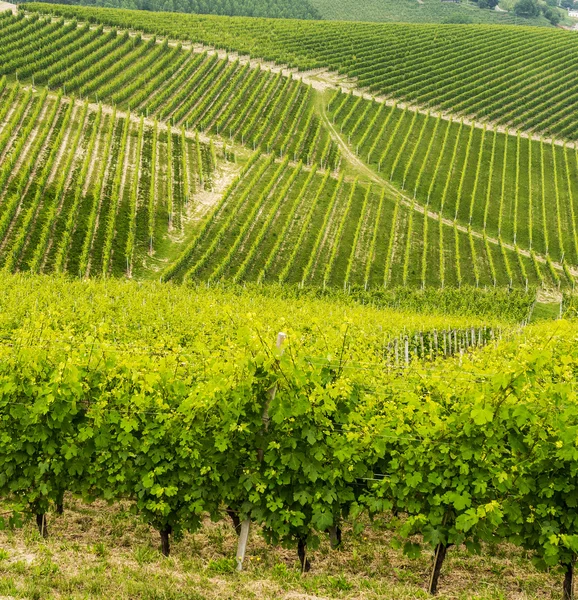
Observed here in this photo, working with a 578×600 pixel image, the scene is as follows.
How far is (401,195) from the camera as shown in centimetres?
5472

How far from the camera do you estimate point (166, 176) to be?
1923 inches

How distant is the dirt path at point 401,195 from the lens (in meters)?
49.7

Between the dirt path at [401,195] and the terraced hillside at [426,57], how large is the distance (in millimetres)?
16505

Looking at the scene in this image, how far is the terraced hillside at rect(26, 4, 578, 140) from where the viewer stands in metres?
75.2

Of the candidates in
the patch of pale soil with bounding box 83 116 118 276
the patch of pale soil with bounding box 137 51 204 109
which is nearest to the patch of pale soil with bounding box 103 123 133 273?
the patch of pale soil with bounding box 83 116 118 276

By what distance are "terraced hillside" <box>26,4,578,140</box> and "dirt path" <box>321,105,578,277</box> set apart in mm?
16505

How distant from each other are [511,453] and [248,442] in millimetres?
3587

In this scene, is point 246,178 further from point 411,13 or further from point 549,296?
point 411,13

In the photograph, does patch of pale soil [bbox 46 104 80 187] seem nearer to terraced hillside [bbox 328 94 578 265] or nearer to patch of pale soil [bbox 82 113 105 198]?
A: patch of pale soil [bbox 82 113 105 198]


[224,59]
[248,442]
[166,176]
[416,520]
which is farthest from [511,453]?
[224,59]

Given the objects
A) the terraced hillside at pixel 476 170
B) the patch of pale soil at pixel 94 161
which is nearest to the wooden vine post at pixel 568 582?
the patch of pale soil at pixel 94 161

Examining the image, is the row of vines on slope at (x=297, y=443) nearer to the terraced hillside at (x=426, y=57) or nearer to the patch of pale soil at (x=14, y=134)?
the patch of pale soil at (x=14, y=134)

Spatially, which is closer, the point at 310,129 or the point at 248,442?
the point at 248,442

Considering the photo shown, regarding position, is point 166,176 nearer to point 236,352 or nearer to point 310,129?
point 310,129
